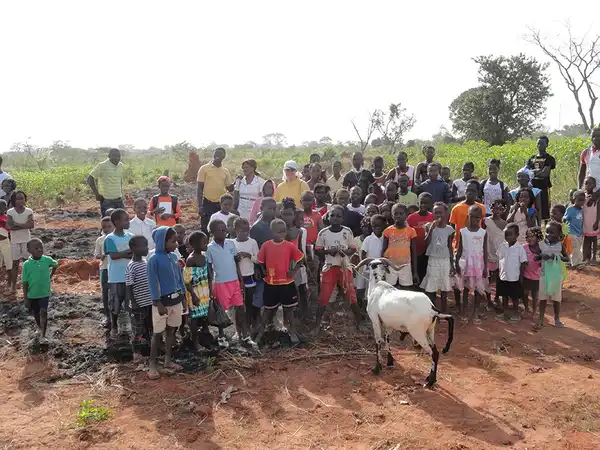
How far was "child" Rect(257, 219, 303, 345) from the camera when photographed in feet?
19.4

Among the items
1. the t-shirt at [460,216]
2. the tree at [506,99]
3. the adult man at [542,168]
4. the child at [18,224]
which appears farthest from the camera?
the tree at [506,99]

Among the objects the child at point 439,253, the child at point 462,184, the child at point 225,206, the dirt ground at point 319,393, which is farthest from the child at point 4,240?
the child at point 462,184

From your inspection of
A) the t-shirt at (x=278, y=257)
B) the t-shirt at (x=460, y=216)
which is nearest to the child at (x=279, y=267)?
the t-shirt at (x=278, y=257)

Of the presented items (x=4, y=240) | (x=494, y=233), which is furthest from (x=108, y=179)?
(x=494, y=233)

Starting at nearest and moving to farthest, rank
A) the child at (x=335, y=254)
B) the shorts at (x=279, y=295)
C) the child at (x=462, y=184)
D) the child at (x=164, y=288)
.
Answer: the child at (x=164, y=288)
the shorts at (x=279, y=295)
the child at (x=335, y=254)
the child at (x=462, y=184)

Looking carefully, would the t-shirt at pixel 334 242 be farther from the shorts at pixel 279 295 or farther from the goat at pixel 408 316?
the goat at pixel 408 316

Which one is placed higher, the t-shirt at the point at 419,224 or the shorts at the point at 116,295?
the t-shirt at the point at 419,224

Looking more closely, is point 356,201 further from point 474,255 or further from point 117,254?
A: point 117,254

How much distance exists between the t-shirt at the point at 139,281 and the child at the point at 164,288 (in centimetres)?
24

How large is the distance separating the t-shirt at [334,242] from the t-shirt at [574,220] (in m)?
4.31

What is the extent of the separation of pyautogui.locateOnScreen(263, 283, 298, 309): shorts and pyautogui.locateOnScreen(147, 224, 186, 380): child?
3.34ft

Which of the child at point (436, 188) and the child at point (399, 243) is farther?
the child at point (436, 188)

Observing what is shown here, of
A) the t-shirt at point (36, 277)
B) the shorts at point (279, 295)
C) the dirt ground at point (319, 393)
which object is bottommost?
the dirt ground at point (319, 393)

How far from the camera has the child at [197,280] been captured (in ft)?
18.5
